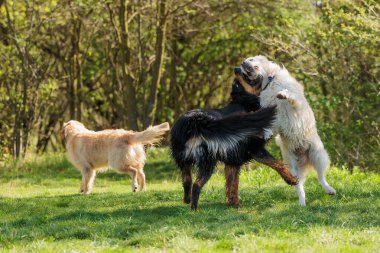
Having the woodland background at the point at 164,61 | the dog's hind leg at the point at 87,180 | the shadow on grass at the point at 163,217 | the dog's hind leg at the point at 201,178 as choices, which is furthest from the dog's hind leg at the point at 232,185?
the woodland background at the point at 164,61

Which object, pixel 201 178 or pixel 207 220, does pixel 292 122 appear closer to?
pixel 201 178

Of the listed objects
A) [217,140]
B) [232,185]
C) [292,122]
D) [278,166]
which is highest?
[292,122]

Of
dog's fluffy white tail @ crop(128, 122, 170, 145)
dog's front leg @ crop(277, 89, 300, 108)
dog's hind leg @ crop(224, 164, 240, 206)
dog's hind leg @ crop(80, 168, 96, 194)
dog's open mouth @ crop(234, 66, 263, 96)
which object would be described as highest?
dog's open mouth @ crop(234, 66, 263, 96)

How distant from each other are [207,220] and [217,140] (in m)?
0.94

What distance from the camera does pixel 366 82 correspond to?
16.4 metres

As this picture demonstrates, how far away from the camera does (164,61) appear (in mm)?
19000

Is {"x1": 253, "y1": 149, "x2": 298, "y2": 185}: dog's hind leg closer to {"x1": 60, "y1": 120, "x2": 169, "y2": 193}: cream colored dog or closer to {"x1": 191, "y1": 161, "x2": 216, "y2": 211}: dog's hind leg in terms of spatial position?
{"x1": 191, "y1": 161, "x2": 216, "y2": 211}: dog's hind leg

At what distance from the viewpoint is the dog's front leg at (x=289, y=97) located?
7723 millimetres

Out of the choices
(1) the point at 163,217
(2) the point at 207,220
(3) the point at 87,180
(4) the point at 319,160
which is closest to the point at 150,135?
(3) the point at 87,180

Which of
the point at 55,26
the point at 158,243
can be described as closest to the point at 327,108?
the point at 55,26

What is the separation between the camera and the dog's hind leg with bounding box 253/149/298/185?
800 centimetres

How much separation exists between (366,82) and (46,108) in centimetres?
895

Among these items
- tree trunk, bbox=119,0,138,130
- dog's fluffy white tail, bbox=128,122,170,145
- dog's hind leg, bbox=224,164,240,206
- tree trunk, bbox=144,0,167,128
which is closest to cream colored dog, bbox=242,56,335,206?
dog's hind leg, bbox=224,164,240,206

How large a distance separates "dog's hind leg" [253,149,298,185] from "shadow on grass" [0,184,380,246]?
13.3 inches
